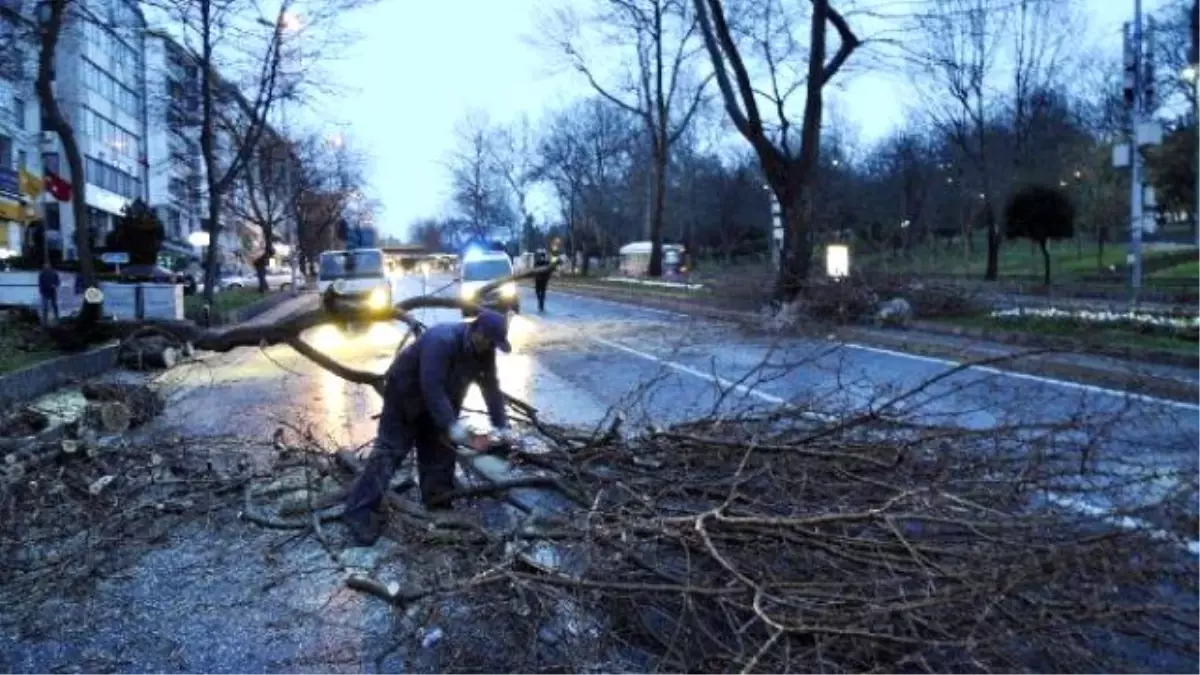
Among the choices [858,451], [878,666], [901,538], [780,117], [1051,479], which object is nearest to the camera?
[878,666]

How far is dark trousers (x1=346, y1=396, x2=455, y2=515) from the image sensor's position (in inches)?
257

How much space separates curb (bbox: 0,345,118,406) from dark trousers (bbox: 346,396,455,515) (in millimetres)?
6857

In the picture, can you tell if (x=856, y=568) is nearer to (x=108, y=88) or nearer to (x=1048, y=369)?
(x=1048, y=369)

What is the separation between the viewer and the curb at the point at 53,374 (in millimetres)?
13805

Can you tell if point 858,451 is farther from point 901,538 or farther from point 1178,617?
point 1178,617

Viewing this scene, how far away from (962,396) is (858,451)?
3.07 metres

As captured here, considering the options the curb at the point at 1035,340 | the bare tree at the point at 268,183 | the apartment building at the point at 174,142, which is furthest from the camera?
the bare tree at the point at 268,183

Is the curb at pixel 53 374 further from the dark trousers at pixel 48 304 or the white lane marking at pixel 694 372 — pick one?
the white lane marking at pixel 694 372

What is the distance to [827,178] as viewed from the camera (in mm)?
58219

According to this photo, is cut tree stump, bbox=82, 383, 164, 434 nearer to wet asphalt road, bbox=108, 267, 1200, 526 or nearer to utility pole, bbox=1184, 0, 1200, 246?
wet asphalt road, bbox=108, 267, 1200, 526

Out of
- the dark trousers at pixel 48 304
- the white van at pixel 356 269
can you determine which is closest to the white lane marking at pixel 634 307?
the white van at pixel 356 269

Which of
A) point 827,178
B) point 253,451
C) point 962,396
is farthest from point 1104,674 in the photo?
point 827,178

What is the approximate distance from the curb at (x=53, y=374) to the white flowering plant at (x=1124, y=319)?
13.6 meters

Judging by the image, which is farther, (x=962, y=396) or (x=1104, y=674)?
(x=962, y=396)
